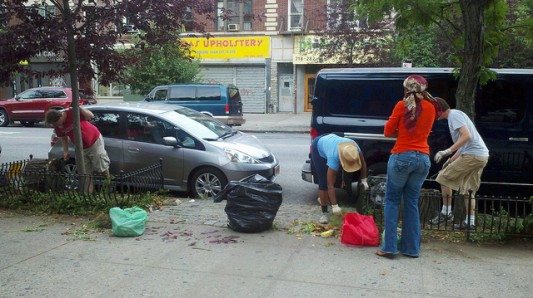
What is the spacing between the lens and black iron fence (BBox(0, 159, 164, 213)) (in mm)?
6914

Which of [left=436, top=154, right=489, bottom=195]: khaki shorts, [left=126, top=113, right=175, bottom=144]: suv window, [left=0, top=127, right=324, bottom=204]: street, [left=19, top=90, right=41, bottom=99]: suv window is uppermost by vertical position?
[left=19, top=90, right=41, bottom=99]: suv window

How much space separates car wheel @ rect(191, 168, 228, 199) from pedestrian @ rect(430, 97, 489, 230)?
131 inches

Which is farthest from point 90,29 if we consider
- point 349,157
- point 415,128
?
point 415,128

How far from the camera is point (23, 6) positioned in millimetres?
6859

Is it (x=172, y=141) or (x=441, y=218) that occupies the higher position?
(x=172, y=141)

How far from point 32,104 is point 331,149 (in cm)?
1866

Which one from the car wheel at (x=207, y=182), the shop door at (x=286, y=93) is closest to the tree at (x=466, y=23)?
the car wheel at (x=207, y=182)

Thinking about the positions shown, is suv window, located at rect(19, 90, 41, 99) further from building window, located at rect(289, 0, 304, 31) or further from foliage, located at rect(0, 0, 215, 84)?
foliage, located at rect(0, 0, 215, 84)

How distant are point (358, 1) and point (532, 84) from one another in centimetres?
259

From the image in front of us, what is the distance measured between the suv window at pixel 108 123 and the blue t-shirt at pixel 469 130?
17.3 ft

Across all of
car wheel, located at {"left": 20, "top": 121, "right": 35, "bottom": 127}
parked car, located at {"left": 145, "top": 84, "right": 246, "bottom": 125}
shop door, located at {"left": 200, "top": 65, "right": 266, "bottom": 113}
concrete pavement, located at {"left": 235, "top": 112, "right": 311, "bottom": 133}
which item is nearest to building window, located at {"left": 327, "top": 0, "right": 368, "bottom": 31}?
concrete pavement, located at {"left": 235, "top": 112, "right": 311, "bottom": 133}

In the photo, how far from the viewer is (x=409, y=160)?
5.00 metres

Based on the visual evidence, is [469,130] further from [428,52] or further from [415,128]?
[428,52]

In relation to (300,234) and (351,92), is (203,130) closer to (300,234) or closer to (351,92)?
(351,92)
